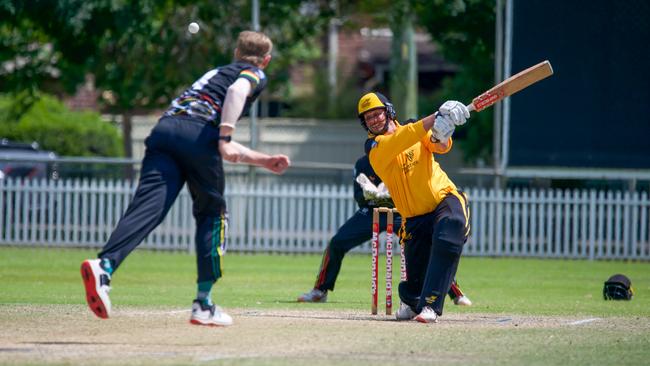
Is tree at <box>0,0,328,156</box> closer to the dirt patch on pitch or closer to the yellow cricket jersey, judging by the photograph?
the dirt patch on pitch

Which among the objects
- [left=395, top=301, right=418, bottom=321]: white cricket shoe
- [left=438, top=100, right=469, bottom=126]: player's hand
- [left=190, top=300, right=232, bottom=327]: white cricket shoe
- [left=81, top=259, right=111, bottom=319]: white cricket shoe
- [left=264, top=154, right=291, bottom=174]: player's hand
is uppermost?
[left=438, top=100, right=469, bottom=126]: player's hand

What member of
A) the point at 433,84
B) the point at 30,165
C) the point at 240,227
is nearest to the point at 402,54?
the point at 240,227

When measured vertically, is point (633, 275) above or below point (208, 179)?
below

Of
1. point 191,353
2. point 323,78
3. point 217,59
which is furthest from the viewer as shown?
point 323,78

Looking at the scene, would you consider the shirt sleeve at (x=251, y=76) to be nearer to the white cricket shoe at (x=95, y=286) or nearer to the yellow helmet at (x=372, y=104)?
the yellow helmet at (x=372, y=104)

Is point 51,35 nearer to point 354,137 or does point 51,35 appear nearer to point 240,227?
point 240,227

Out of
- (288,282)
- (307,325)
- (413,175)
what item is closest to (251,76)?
(413,175)

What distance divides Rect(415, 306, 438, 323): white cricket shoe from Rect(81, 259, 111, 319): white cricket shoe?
2691 mm

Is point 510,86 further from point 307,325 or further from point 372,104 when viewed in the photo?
point 307,325

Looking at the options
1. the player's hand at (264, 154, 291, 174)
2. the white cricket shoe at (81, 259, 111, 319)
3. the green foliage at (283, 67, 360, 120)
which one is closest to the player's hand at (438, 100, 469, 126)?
the player's hand at (264, 154, 291, 174)

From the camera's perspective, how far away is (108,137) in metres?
30.9

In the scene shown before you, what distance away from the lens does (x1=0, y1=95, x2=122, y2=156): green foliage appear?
3066 centimetres

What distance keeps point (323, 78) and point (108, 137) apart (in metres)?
9.33

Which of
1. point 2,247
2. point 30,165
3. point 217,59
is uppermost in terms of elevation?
point 217,59
